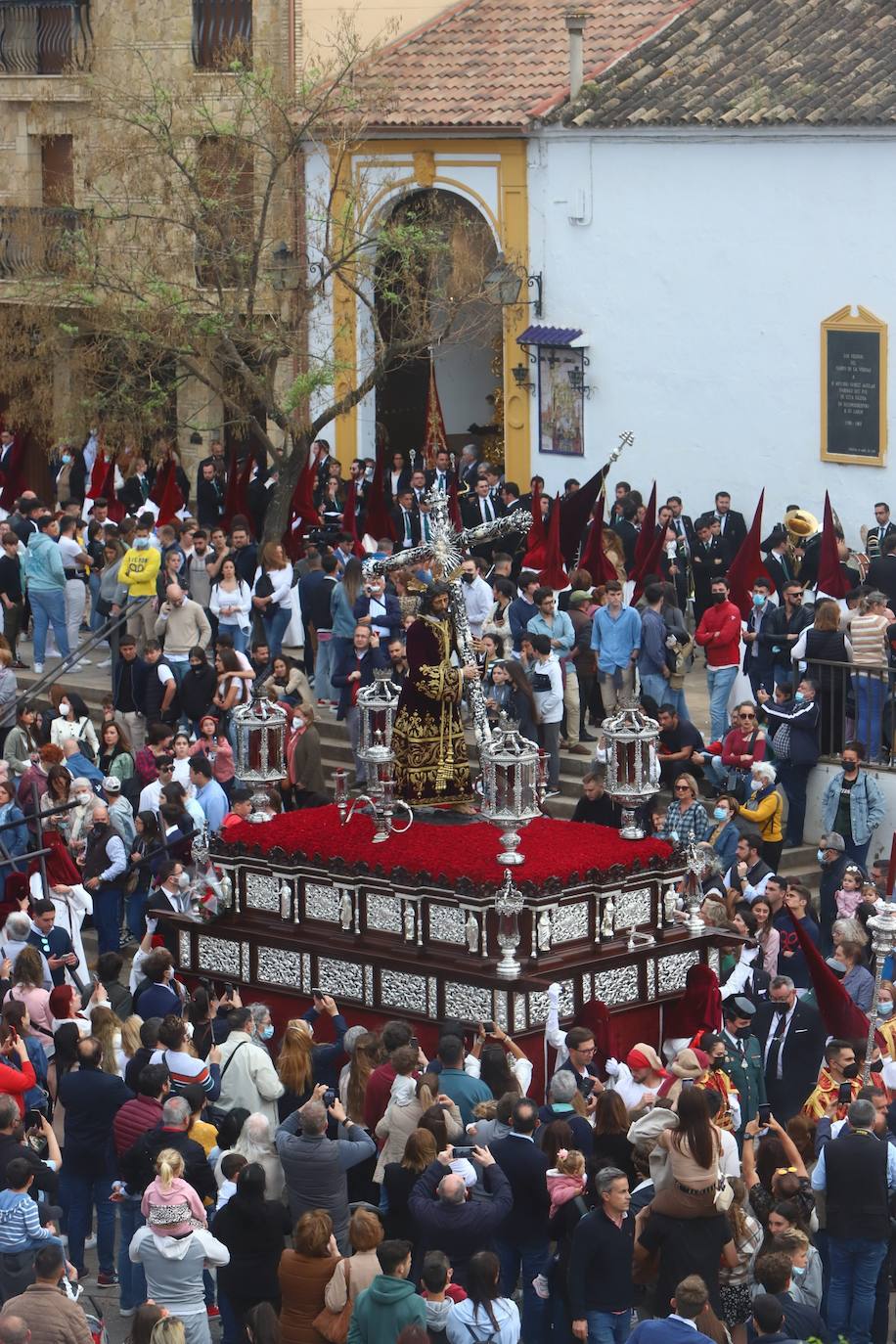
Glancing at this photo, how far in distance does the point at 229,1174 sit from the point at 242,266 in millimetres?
17281

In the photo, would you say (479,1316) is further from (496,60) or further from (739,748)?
(496,60)

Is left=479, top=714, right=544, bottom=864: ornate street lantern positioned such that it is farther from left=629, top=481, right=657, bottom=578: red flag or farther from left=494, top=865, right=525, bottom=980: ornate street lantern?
left=629, top=481, right=657, bottom=578: red flag

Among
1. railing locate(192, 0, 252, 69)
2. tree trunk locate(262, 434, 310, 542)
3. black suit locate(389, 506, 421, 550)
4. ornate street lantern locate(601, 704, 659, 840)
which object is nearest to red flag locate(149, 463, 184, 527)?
tree trunk locate(262, 434, 310, 542)

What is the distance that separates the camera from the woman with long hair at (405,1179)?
13750 mm

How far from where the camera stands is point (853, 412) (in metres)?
28.4

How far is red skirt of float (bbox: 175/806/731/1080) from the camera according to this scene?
17.3m

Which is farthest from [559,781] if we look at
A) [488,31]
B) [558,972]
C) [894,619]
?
[488,31]

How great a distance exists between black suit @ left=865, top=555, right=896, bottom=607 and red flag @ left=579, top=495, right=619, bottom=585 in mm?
2092

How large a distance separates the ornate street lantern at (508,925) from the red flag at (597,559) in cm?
711

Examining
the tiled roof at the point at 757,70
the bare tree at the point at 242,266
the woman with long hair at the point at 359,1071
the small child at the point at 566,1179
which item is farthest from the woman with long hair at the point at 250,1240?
the tiled roof at the point at 757,70

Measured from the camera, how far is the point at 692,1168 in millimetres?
13297

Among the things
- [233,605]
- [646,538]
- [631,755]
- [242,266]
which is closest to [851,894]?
[631,755]

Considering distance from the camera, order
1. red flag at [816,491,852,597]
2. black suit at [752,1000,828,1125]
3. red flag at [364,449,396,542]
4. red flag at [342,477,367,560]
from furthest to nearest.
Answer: red flag at [364,449,396,542], red flag at [342,477,367,560], red flag at [816,491,852,597], black suit at [752,1000,828,1125]

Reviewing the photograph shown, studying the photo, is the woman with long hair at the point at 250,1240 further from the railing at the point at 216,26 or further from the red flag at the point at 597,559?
the railing at the point at 216,26
